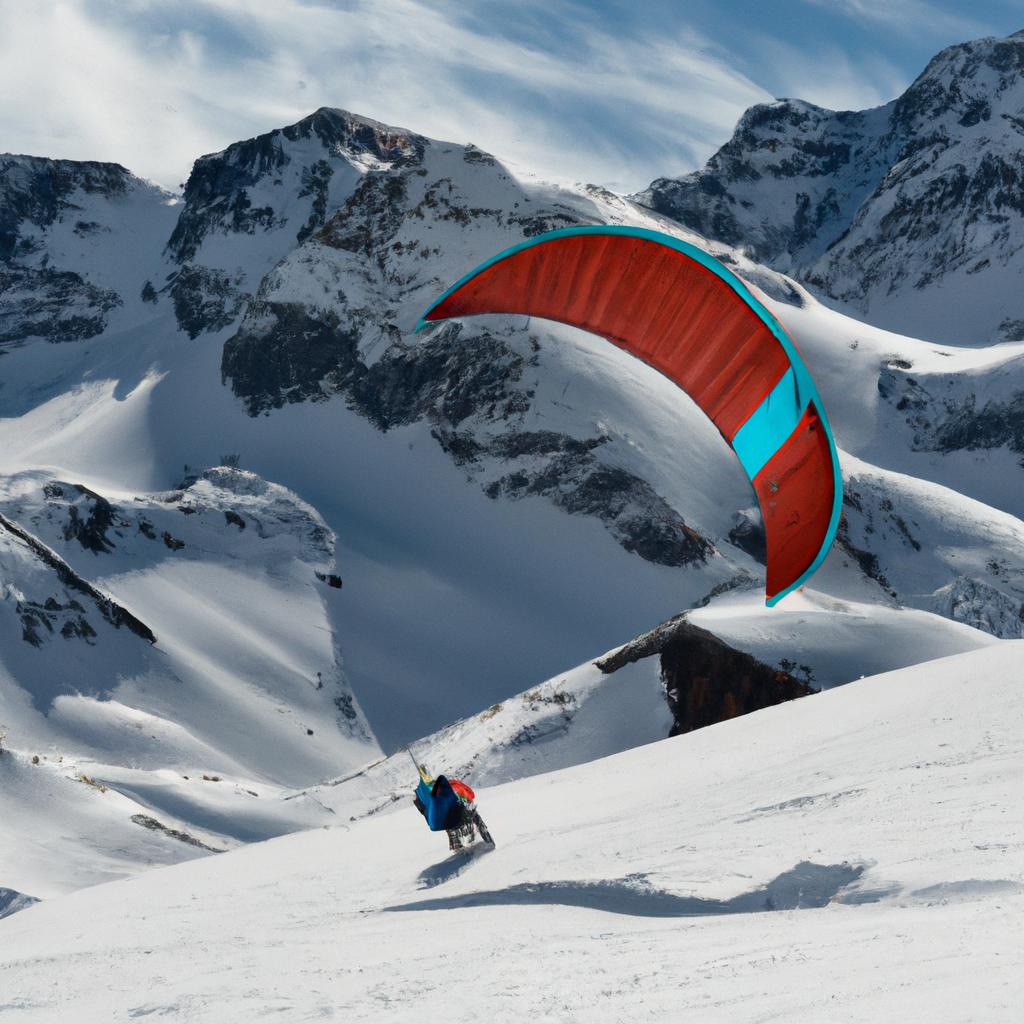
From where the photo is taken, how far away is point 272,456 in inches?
3022

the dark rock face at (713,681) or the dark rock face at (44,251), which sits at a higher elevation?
the dark rock face at (44,251)

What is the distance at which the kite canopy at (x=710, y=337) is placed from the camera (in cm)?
1327

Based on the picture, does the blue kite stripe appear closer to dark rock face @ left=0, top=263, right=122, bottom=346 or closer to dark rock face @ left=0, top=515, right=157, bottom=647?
dark rock face @ left=0, top=515, right=157, bottom=647

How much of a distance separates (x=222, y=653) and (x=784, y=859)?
1724 inches

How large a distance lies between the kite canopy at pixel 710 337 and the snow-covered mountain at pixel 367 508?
1521 centimetres

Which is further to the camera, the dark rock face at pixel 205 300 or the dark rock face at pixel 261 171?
the dark rock face at pixel 261 171

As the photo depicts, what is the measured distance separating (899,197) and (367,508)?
74.8 m

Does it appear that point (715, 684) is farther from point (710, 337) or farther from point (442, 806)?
point (710, 337)

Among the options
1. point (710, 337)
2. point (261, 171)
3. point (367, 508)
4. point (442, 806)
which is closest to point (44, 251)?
point (261, 171)

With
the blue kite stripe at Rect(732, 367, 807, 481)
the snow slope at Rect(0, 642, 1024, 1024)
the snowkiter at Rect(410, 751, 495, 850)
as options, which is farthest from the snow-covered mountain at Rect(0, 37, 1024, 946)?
the blue kite stripe at Rect(732, 367, 807, 481)

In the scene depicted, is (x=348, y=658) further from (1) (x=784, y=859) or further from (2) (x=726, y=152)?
(2) (x=726, y=152)

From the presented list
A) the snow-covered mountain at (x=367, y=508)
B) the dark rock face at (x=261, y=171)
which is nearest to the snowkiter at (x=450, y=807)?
the snow-covered mountain at (x=367, y=508)

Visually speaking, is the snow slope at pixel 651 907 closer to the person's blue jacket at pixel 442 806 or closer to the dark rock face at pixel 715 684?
the person's blue jacket at pixel 442 806

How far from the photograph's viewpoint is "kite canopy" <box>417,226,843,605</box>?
1327 cm
